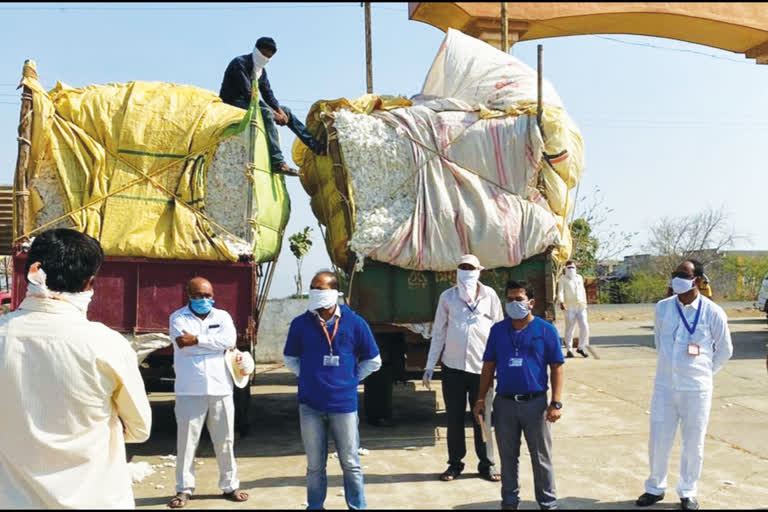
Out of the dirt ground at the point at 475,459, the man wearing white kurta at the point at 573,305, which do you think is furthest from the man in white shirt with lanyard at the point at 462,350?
the man wearing white kurta at the point at 573,305

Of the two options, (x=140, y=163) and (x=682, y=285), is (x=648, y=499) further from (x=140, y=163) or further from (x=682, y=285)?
(x=140, y=163)

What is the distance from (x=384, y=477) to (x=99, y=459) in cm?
424

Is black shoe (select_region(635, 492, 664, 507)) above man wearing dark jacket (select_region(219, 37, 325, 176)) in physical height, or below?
below

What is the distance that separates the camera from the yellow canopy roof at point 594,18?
13.4 meters

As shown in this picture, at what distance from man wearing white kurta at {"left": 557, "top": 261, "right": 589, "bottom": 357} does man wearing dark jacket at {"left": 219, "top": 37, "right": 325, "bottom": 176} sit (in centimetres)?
725

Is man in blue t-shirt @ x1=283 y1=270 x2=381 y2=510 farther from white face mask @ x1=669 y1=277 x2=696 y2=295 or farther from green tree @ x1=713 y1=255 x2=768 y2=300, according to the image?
green tree @ x1=713 y1=255 x2=768 y2=300

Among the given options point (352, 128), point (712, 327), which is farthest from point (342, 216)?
point (712, 327)

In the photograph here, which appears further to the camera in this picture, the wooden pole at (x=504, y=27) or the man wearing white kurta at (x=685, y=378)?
the wooden pole at (x=504, y=27)

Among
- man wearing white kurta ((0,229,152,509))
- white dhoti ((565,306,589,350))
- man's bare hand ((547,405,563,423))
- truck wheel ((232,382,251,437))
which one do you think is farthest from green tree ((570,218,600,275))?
man wearing white kurta ((0,229,152,509))

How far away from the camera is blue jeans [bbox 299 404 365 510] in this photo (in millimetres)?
5414

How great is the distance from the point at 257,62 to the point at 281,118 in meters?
0.68

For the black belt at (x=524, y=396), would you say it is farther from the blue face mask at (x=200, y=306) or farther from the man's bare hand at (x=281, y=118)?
the man's bare hand at (x=281, y=118)

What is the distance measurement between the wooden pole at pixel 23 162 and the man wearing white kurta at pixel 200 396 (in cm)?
223

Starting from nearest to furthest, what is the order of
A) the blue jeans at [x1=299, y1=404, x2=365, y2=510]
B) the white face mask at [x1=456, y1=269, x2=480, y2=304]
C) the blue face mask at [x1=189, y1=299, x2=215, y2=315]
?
the blue jeans at [x1=299, y1=404, x2=365, y2=510] → the blue face mask at [x1=189, y1=299, x2=215, y2=315] → the white face mask at [x1=456, y1=269, x2=480, y2=304]
